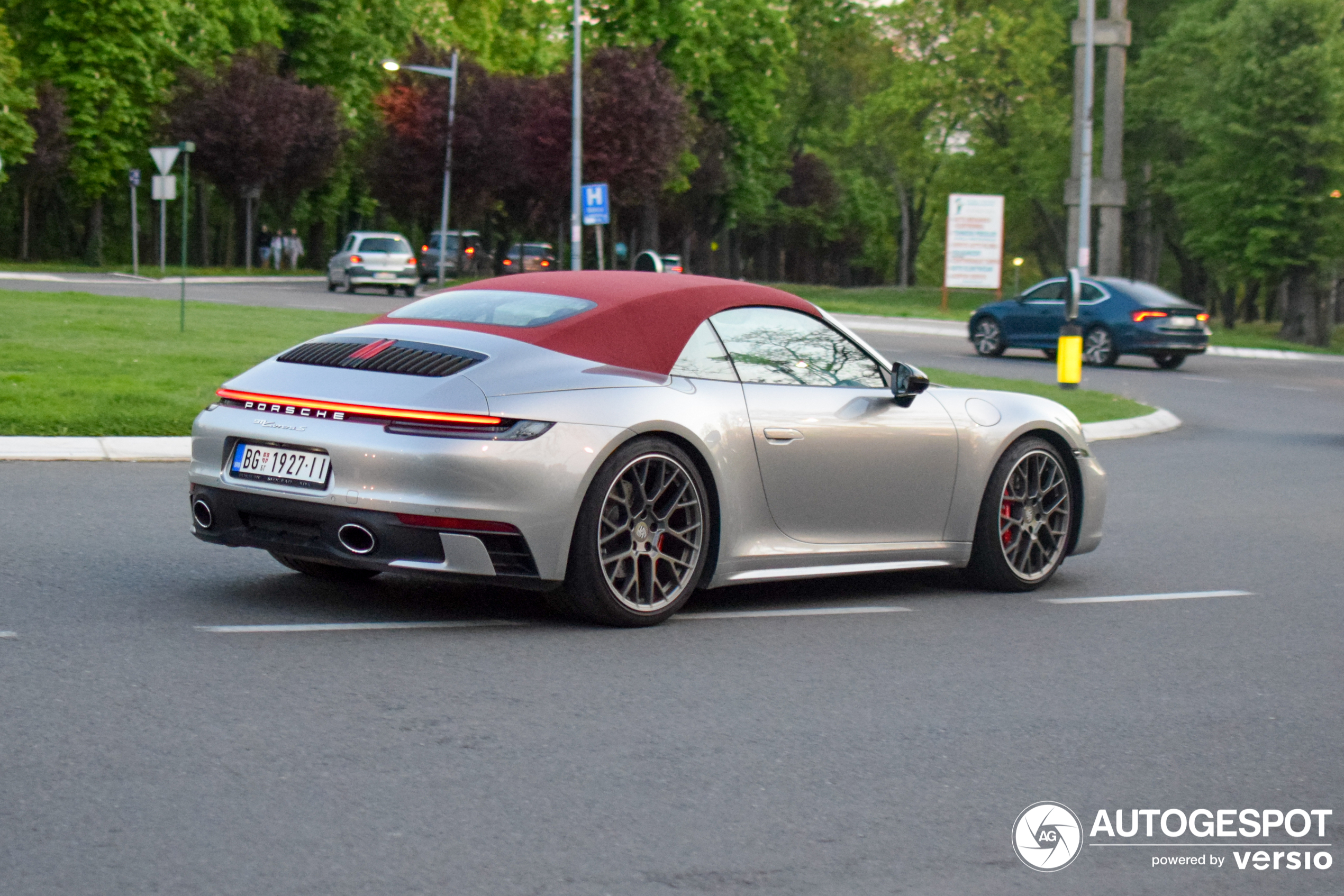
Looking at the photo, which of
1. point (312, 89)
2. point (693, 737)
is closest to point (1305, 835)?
point (693, 737)

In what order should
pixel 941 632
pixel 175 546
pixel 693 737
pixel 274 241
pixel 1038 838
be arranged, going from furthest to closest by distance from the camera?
pixel 274 241 → pixel 175 546 → pixel 941 632 → pixel 693 737 → pixel 1038 838

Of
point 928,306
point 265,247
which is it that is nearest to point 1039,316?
point 928,306

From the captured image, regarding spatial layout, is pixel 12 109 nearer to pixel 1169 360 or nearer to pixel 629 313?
pixel 1169 360

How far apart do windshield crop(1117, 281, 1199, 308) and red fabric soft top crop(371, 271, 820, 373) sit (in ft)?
75.1

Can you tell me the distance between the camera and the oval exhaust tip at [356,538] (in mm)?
6340

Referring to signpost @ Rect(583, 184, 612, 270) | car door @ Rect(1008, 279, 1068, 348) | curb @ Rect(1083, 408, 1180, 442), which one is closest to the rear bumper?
curb @ Rect(1083, 408, 1180, 442)

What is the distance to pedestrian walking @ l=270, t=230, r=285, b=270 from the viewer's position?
6631cm

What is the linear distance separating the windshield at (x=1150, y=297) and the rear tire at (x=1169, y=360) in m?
0.89

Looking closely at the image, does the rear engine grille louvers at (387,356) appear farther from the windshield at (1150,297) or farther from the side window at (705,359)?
the windshield at (1150,297)

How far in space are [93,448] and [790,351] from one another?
6.52 m

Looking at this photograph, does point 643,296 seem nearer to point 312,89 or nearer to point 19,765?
point 19,765

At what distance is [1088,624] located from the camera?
24.8 feet

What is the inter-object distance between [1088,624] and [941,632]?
0.77 metres

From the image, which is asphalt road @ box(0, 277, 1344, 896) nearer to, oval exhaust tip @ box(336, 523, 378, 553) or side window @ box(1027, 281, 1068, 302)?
oval exhaust tip @ box(336, 523, 378, 553)
